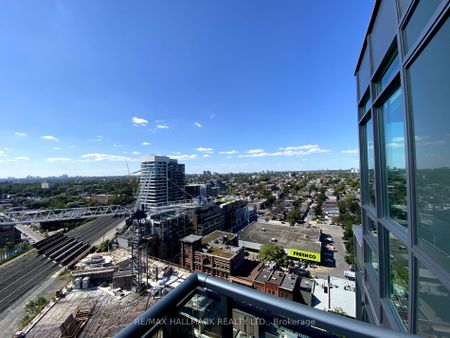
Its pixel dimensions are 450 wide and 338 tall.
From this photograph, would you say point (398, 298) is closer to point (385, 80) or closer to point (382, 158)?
point (382, 158)

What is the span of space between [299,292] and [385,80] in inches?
678

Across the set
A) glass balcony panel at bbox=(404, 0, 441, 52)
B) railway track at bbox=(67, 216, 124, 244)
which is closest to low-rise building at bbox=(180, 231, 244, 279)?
railway track at bbox=(67, 216, 124, 244)

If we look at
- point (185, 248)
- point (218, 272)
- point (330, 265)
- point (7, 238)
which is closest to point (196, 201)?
point (185, 248)

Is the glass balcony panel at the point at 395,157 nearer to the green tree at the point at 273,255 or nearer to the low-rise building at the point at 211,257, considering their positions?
the low-rise building at the point at 211,257

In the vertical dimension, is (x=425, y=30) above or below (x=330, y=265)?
above

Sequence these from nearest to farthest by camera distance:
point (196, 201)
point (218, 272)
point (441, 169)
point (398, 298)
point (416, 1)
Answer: point (441, 169) < point (416, 1) < point (398, 298) < point (218, 272) < point (196, 201)

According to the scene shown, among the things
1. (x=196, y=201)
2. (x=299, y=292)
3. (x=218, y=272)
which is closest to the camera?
(x=299, y=292)

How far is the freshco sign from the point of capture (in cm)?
2235

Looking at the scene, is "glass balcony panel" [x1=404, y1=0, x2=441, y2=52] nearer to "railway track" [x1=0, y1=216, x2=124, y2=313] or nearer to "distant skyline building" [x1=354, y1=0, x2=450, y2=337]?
"distant skyline building" [x1=354, y1=0, x2=450, y2=337]

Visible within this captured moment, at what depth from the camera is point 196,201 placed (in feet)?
124

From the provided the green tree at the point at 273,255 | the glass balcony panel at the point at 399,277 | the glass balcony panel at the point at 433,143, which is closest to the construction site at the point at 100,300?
the green tree at the point at 273,255

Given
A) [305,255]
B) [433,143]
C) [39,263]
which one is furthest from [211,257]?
[433,143]

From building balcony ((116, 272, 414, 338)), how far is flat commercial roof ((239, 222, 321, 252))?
81.4ft

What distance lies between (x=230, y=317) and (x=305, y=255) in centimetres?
2456
